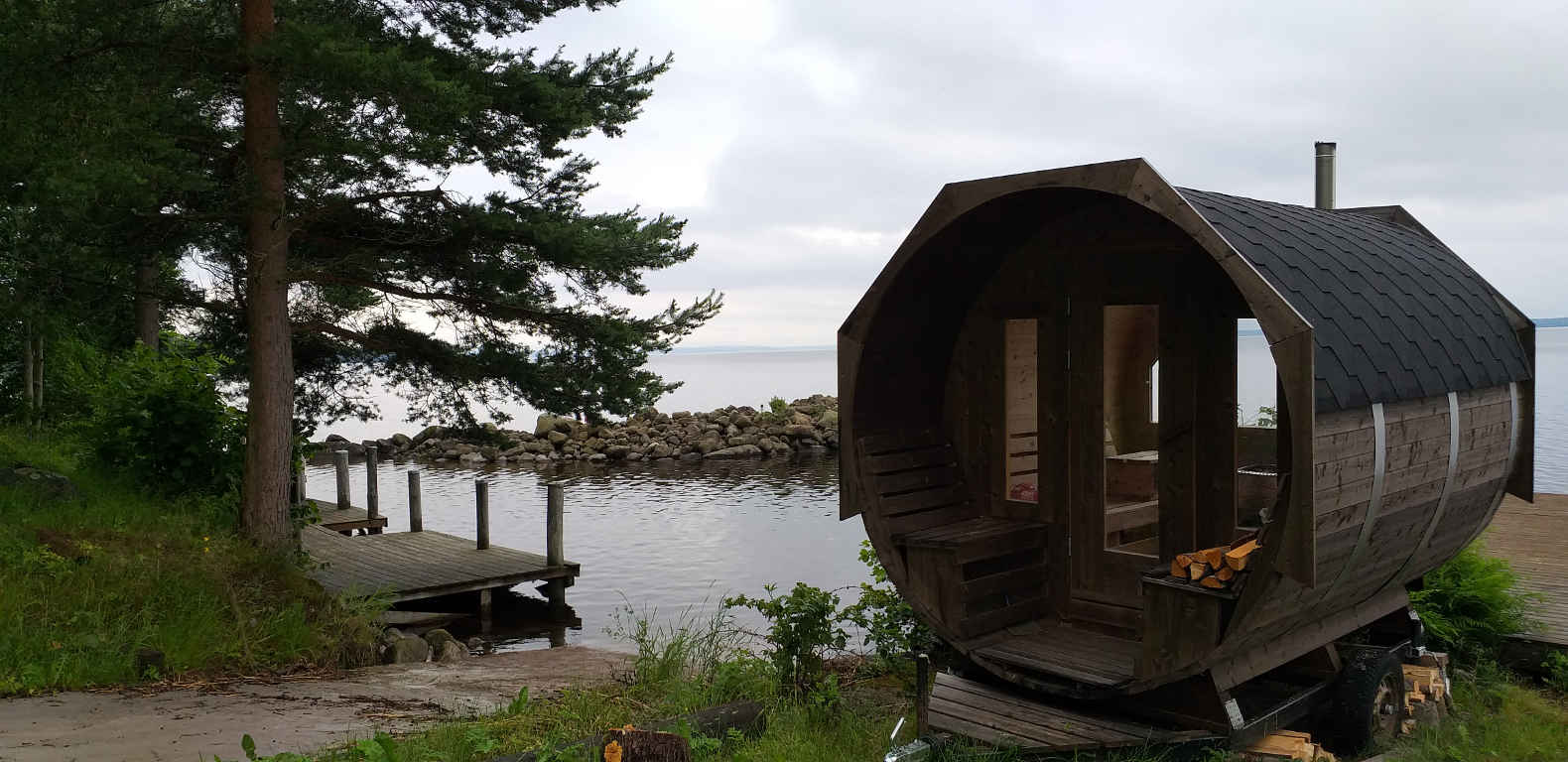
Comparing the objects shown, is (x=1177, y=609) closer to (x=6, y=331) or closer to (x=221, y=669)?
(x=221, y=669)

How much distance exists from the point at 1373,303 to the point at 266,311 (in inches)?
363

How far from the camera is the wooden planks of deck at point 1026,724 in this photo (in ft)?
18.1

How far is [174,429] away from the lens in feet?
39.5

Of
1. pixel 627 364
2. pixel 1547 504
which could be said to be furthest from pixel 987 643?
pixel 1547 504

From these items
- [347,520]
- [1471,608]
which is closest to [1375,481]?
[1471,608]

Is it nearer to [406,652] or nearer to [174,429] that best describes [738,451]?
[174,429]

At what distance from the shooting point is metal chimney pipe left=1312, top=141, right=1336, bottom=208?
31.7 feet

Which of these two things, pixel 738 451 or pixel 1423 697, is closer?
pixel 1423 697

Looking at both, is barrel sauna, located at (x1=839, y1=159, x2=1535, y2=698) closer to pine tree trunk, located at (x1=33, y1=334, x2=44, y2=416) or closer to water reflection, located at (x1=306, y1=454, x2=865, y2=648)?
water reflection, located at (x1=306, y1=454, x2=865, y2=648)

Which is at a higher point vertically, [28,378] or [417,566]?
[28,378]

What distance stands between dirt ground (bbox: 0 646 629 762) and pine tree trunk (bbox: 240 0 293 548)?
9.11ft

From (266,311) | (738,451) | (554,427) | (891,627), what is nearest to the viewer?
(891,627)

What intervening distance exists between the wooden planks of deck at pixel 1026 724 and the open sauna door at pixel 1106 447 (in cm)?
89

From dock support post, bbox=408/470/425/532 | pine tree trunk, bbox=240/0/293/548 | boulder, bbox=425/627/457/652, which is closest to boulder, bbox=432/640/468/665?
boulder, bbox=425/627/457/652
